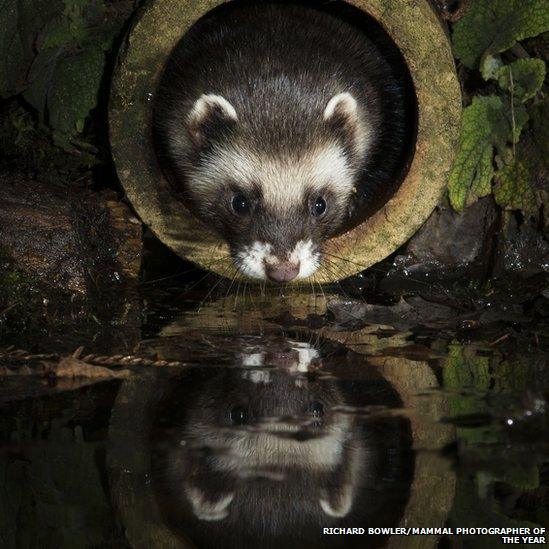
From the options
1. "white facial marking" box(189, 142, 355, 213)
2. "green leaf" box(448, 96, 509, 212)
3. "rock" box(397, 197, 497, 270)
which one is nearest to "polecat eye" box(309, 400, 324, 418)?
"white facial marking" box(189, 142, 355, 213)

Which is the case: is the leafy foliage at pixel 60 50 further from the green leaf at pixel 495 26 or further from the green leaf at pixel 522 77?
the green leaf at pixel 522 77

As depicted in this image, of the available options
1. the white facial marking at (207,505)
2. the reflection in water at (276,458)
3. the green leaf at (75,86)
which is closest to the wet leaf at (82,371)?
the reflection in water at (276,458)

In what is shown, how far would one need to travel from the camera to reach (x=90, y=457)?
383 centimetres

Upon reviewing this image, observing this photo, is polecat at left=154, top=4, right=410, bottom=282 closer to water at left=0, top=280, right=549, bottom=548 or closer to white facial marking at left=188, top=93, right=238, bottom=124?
white facial marking at left=188, top=93, right=238, bottom=124

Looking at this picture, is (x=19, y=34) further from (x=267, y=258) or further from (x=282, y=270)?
(x=282, y=270)

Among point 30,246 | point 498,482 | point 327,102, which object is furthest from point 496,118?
point 498,482

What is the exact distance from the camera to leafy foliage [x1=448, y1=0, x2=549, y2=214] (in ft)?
24.4

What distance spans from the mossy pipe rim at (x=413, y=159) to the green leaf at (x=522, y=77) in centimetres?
58

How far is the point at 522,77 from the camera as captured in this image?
7543mm

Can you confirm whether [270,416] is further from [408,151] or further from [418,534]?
[408,151]

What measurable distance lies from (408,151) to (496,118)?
798mm

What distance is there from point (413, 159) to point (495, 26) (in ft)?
4.07

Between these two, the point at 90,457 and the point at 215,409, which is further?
the point at 215,409

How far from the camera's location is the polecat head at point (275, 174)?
266 inches
